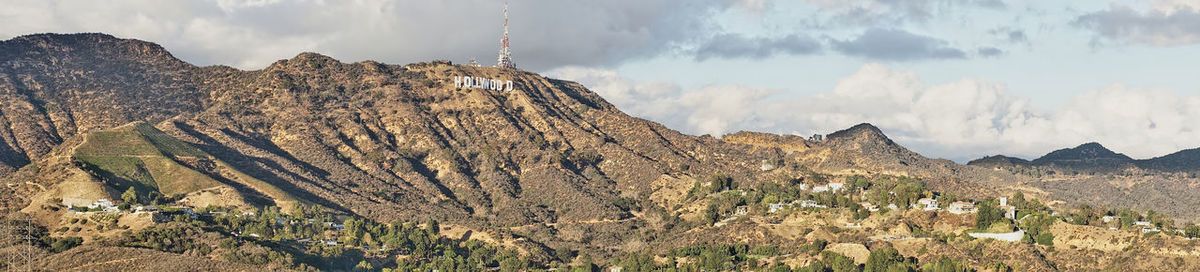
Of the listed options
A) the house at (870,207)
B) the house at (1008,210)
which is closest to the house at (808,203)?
the house at (870,207)

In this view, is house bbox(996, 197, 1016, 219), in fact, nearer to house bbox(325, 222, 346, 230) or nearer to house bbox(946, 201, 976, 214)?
house bbox(946, 201, 976, 214)

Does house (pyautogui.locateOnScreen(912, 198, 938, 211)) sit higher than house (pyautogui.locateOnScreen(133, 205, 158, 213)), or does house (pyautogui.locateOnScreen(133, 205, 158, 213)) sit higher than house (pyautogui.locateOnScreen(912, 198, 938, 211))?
house (pyautogui.locateOnScreen(912, 198, 938, 211))

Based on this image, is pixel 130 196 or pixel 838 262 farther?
pixel 130 196

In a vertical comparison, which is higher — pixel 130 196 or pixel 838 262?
pixel 130 196

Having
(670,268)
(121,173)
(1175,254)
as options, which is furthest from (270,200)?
(1175,254)

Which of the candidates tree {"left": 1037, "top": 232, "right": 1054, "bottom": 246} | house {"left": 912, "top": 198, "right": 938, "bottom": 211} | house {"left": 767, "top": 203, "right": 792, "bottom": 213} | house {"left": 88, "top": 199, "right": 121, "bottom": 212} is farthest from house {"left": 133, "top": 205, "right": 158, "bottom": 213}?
tree {"left": 1037, "top": 232, "right": 1054, "bottom": 246}

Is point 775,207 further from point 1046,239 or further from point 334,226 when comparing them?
point 334,226

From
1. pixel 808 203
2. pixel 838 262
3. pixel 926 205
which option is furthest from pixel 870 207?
pixel 838 262

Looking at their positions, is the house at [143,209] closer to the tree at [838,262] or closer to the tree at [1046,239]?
the tree at [838,262]

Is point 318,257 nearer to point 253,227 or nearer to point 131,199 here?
point 253,227

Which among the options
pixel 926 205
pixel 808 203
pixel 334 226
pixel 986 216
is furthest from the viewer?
pixel 808 203

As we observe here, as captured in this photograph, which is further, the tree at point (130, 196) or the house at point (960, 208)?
the tree at point (130, 196)
